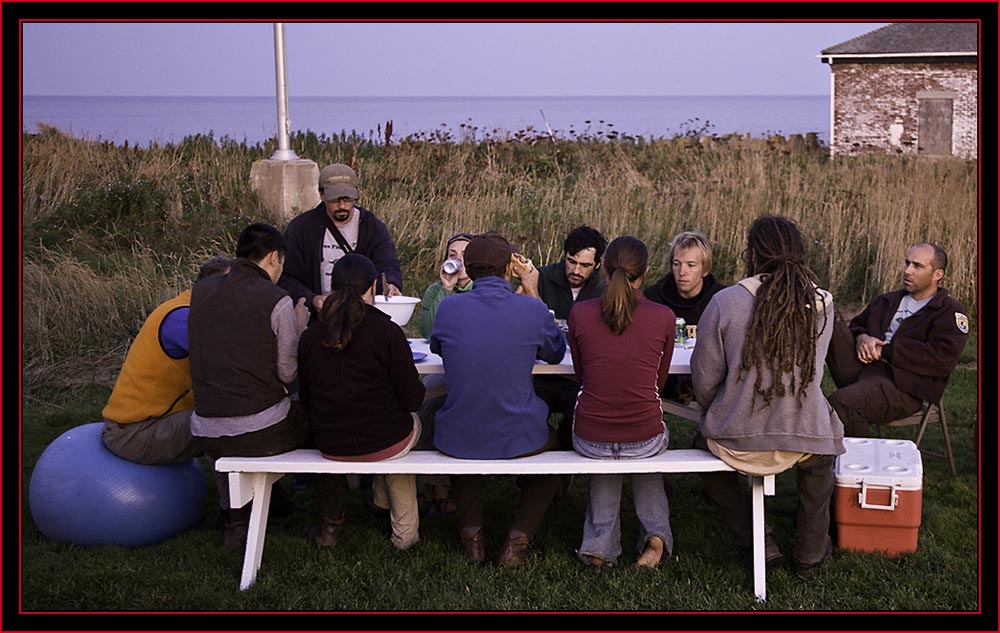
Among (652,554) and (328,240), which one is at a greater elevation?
(328,240)

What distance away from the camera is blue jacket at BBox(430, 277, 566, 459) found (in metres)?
4.29

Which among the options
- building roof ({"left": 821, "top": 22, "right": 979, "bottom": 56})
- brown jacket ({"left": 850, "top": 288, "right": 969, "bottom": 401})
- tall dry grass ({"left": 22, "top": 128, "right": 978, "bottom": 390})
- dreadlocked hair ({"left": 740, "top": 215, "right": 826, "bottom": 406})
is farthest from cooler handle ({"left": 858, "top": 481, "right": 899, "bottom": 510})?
building roof ({"left": 821, "top": 22, "right": 979, "bottom": 56})

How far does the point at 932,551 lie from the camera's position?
4.56m

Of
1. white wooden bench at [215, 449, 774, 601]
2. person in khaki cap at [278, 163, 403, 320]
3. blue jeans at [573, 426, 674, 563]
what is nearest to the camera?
white wooden bench at [215, 449, 774, 601]

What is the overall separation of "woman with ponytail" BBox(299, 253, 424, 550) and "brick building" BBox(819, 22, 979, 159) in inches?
908

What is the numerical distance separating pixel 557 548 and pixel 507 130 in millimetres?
12195

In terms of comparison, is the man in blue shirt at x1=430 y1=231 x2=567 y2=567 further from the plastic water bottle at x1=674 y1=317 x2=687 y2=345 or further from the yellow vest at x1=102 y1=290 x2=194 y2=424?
the yellow vest at x1=102 y1=290 x2=194 y2=424

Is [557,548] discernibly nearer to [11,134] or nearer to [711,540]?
[711,540]

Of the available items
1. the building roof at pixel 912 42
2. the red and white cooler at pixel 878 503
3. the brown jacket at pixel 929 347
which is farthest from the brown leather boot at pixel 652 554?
the building roof at pixel 912 42

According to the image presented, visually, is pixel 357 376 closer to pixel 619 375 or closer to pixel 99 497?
pixel 619 375

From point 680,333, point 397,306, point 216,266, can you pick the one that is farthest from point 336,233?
point 680,333

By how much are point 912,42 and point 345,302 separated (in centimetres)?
2532

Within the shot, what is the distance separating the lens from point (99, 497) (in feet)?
15.2

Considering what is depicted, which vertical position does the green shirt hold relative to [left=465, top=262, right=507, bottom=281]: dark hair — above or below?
below
